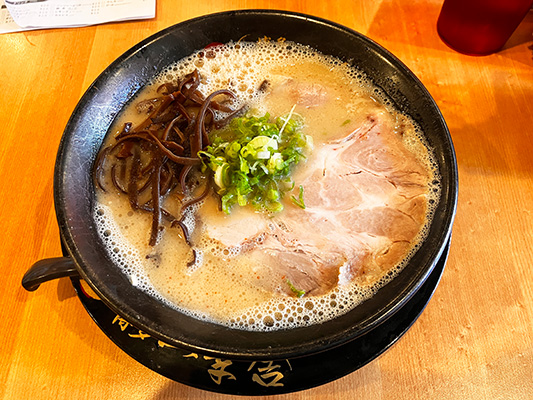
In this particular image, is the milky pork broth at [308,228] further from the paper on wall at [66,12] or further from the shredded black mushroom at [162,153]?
the paper on wall at [66,12]

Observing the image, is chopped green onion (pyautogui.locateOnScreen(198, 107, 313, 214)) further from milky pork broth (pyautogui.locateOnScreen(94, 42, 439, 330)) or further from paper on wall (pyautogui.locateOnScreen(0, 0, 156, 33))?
paper on wall (pyautogui.locateOnScreen(0, 0, 156, 33))

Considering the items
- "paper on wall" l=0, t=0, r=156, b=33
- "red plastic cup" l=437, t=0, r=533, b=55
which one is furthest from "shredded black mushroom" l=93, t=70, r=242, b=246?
"red plastic cup" l=437, t=0, r=533, b=55

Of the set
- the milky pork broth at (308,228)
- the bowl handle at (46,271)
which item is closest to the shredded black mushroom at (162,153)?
the milky pork broth at (308,228)

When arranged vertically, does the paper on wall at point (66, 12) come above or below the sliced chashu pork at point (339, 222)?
above

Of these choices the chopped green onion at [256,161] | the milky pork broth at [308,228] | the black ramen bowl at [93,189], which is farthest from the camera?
the chopped green onion at [256,161]

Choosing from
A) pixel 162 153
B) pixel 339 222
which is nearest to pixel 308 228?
pixel 339 222

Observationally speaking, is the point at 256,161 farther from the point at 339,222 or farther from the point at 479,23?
the point at 479,23

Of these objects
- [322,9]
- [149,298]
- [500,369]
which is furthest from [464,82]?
[149,298]
